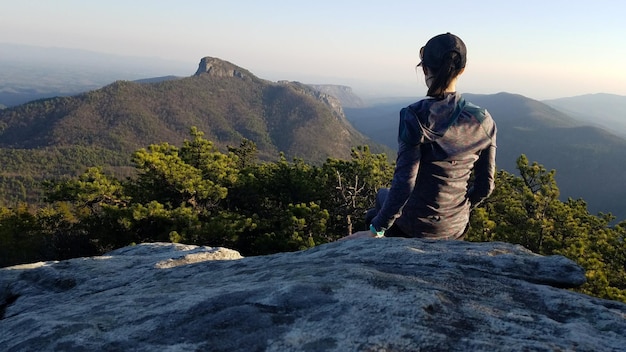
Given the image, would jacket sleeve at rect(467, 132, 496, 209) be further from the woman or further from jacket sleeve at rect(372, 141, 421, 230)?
jacket sleeve at rect(372, 141, 421, 230)

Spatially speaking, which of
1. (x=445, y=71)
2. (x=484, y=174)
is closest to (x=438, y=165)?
(x=484, y=174)

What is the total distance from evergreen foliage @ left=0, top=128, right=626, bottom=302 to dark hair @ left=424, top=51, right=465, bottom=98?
8098 mm

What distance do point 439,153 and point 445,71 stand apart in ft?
2.61

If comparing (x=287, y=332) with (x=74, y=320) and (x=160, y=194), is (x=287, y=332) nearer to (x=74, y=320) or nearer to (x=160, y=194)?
(x=74, y=320)

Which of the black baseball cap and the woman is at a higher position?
the black baseball cap

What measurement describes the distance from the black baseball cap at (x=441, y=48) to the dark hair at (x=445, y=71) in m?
0.02

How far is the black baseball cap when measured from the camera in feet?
11.7

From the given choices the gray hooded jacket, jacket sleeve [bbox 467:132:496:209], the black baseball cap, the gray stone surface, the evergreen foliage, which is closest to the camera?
the gray stone surface

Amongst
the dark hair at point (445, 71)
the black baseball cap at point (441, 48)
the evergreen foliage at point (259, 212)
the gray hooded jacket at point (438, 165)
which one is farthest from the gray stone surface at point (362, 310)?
the evergreen foliage at point (259, 212)

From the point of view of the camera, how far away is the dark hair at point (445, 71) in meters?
3.61

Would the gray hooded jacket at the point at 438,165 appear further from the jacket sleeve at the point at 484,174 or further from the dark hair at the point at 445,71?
the dark hair at the point at 445,71

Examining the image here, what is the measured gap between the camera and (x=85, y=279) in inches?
184

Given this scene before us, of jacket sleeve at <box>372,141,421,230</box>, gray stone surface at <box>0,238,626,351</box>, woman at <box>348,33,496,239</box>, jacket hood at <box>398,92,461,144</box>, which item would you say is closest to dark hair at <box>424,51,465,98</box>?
woman at <box>348,33,496,239</box>

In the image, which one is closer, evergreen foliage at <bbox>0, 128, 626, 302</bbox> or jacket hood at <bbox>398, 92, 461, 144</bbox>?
jacket hood at <bbox>398, 92, 461, 144</bbox>
